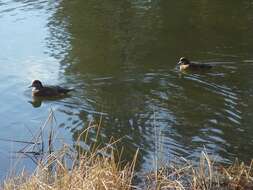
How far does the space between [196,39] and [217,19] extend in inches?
81.4

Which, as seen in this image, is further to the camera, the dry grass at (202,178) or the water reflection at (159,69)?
the water reflection at (159,69)

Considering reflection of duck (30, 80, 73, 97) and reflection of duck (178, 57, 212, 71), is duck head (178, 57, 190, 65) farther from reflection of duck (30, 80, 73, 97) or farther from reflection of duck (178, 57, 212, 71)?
reflection of duck (30, 80, 73, 97)

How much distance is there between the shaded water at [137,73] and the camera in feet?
30.2

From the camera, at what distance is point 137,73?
11.8 metres

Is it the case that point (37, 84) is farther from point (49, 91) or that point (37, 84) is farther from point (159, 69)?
point (159, 69)

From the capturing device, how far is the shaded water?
9211mm

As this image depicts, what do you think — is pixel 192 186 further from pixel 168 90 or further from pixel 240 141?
pixel 168 90

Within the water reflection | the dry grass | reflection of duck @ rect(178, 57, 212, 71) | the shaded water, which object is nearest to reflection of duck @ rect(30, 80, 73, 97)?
the shaded water

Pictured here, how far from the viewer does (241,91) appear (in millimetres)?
10750

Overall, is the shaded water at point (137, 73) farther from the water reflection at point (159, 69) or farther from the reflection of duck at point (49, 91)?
the reflection of duck at point (49, 91)

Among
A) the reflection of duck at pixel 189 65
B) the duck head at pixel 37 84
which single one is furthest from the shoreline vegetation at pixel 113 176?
the reflection of duck at pixel 189 65

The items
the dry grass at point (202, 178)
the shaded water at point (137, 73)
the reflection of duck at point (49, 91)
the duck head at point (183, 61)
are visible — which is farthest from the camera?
the duck head at point (183, 61)

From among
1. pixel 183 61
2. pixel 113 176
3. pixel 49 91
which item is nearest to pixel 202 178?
pixel 113 176

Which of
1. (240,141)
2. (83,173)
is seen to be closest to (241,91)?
(240,141)
